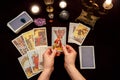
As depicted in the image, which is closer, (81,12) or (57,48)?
(57,48)

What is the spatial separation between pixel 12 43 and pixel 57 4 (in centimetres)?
51

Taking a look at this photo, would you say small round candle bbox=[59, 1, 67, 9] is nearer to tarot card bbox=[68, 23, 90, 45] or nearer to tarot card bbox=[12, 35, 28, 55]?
tarot card bbox=[68, 23, 90, 45]

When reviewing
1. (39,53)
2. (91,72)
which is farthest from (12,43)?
(91,72)

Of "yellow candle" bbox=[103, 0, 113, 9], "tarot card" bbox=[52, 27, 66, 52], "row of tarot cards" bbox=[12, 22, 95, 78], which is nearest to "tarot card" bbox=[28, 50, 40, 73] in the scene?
"row of tarot cards" bbox=[12, 22, 95, 78]

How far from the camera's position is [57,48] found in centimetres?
198

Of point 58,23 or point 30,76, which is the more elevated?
point 58,23

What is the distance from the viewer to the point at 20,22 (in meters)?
2.13

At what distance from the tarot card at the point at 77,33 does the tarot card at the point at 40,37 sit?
207 millimetres

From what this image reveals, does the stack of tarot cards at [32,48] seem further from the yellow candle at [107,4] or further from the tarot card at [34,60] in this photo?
the yellow candle at [107,4]

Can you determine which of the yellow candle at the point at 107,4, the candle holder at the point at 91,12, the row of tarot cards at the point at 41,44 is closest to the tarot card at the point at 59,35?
the row of tarot cards at the point at 41,44

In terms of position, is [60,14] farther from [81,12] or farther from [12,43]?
[12,43]

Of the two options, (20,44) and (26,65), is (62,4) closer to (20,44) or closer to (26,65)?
(20,44)

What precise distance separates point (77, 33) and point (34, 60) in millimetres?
424

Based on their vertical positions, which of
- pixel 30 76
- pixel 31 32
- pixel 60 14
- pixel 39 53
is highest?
pixel 60 14
